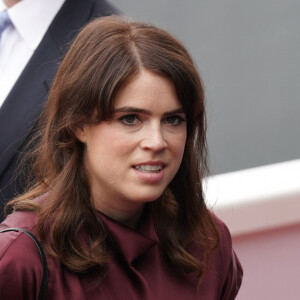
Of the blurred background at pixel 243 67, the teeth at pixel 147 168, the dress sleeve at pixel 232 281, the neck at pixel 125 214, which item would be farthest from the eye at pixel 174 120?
the blurred background at pixel 243 67

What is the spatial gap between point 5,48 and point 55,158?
71 cm

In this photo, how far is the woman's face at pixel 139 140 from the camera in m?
2.62

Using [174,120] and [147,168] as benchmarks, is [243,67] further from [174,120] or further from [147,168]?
[147,168]

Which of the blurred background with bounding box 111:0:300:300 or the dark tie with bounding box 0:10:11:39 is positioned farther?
the blurred background with bounding box 111:0:300:300

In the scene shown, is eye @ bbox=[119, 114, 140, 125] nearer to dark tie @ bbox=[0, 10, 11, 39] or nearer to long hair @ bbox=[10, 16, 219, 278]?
long hair @ bbox=[10, 16, 219, 278]

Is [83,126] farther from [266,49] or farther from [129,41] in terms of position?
[266,49]

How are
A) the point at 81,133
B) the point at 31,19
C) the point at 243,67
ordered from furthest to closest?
1. the point at 243,67
2. the point at 31,19
3. the point at 81,133

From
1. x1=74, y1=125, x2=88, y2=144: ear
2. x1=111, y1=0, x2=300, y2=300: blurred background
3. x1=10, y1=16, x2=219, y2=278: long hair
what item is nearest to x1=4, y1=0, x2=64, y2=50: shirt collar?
x1=10, y1=16, x2=219, y2=278: long hair

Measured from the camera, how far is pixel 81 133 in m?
2.74

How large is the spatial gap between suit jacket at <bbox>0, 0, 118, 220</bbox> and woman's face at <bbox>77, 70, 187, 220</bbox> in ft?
1.80

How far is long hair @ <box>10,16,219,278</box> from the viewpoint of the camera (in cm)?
265

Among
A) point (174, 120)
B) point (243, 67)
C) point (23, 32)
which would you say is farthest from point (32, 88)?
point (243, 67)

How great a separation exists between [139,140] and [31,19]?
94 cm

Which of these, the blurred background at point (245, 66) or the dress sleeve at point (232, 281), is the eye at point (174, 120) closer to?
the dress sleeve at point (232, 281)
